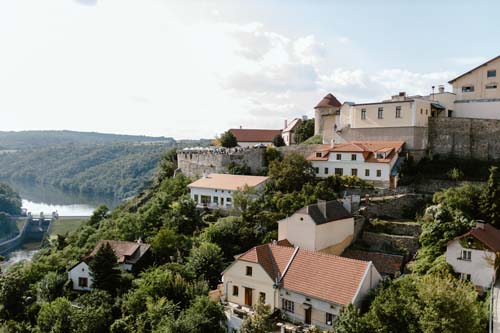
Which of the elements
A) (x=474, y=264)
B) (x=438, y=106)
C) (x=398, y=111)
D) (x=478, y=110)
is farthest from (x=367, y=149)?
(x=474, y=264)

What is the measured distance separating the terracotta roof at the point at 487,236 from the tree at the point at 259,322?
10.6 metres

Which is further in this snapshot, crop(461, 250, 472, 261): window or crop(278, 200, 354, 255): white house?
crop(278, 200, 354, 255): white house

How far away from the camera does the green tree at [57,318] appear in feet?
73.3

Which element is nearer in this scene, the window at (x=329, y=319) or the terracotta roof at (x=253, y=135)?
the window at (x=329, y=319)

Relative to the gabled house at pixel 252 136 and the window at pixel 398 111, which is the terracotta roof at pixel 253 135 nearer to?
the gabled house at pixel 252 136

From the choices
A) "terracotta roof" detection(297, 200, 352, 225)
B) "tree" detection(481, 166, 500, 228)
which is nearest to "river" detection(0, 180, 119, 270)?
"terracotta roof" detection(297, 200, 352, 225)

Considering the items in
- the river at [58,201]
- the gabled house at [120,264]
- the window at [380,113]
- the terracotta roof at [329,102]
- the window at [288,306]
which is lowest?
the river at [58,201]

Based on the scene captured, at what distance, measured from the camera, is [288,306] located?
1988 centimetres

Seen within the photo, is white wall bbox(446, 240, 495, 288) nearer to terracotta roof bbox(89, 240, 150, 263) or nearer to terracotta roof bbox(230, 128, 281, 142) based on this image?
terracotta roof bbox(89, 240, 150, 263)

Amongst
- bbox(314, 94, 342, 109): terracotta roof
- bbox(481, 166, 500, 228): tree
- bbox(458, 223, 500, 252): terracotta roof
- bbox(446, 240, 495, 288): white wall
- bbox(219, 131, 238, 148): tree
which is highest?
bbox(314, 94, 342, 109): terracotta roof

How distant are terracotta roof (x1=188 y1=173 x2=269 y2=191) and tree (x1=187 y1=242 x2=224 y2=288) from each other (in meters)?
10.6

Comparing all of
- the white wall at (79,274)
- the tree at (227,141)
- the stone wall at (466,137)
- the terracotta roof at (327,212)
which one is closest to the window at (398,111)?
the stone wall at (466,137)

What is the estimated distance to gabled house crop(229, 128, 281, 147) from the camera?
59000 millimetres

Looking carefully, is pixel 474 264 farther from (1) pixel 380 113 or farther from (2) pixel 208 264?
(1) pixel 380 113
